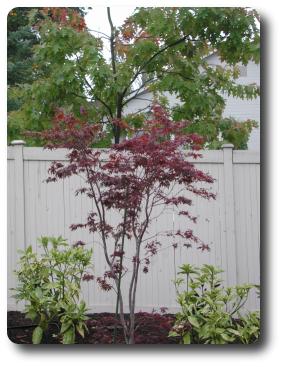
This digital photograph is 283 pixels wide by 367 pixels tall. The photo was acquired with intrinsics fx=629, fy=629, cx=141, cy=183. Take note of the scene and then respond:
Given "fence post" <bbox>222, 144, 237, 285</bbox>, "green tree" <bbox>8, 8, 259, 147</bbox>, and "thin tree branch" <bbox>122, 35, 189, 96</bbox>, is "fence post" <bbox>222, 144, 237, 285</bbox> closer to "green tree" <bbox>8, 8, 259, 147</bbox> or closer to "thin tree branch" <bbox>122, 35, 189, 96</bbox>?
"green tree" <bbox>8, 8, 259, 147</bbox>

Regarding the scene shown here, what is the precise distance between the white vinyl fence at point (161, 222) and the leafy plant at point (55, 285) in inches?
2.6

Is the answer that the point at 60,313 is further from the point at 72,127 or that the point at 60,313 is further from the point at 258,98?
the point at 258,98

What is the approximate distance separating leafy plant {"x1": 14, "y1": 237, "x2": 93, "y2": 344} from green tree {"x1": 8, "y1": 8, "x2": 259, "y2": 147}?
2.27ft

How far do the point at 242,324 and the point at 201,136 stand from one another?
1.01 metres

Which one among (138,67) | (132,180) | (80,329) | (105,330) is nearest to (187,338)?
(105,330)

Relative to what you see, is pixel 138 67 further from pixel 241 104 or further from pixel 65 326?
pixel 65 326

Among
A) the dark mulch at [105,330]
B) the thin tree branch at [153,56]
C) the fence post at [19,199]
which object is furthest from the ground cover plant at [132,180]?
the thin tree branch at [153,56]

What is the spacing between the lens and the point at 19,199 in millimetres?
3301

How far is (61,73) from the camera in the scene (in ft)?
11.4

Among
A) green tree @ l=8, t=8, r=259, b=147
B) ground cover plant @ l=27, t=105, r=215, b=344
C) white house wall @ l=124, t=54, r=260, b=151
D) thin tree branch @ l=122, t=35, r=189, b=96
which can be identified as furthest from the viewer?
thin tree branch @ l=122, t=35, r=189, b=96

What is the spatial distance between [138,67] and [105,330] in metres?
1.46

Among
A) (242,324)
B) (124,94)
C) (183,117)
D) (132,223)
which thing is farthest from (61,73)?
(242,324)

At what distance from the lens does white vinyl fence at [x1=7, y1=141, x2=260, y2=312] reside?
3305 millimetres

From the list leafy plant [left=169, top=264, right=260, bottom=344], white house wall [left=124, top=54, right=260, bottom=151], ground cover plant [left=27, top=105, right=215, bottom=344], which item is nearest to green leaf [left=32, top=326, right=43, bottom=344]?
ground cover plant [left=27, top=105, right=215, bottom=344]
